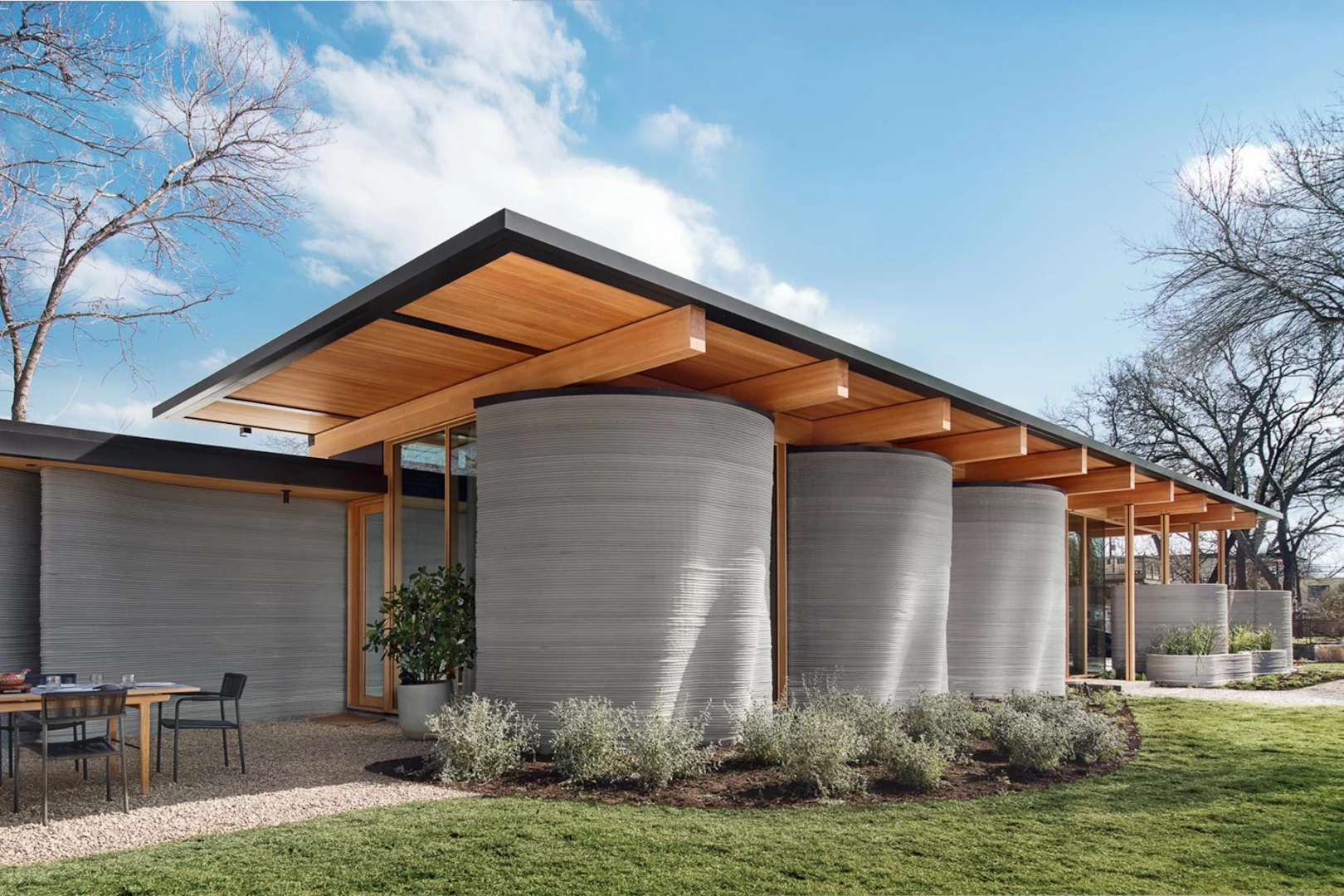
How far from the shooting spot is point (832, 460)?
33.4 ft

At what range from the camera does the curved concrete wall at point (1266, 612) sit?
20297 millimetres

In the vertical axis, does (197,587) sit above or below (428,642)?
above

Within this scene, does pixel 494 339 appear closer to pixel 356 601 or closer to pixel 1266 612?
pixel 356 601

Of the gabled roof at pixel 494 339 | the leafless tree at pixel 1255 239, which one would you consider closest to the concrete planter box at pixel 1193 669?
the leafless tree at pixel 1255 239

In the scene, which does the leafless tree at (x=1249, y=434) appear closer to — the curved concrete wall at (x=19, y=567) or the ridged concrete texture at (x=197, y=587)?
the ridged concrete texture at (x=197, y=587)

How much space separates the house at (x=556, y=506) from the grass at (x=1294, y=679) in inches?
185

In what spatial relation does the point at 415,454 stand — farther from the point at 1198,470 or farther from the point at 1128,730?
the point at 1198,470

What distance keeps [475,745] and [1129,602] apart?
13771 mm


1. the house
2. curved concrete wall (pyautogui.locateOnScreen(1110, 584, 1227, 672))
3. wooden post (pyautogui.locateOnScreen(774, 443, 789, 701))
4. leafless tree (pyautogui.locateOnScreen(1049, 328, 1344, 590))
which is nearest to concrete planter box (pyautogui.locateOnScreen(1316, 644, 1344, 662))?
leafless tree (pyautogui.locateOnScreen(1049, 328, 1344, 590))

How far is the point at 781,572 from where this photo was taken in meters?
10.1

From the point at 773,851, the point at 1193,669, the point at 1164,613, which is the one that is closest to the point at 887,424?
the point at 773,851

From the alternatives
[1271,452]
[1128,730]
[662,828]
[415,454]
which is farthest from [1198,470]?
[662,828]

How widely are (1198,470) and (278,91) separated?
2686 centimetres

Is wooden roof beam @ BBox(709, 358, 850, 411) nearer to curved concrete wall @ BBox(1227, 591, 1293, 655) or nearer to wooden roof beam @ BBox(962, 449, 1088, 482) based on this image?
wooden roof beam @ BBox(962, 449, 1088, 482)
